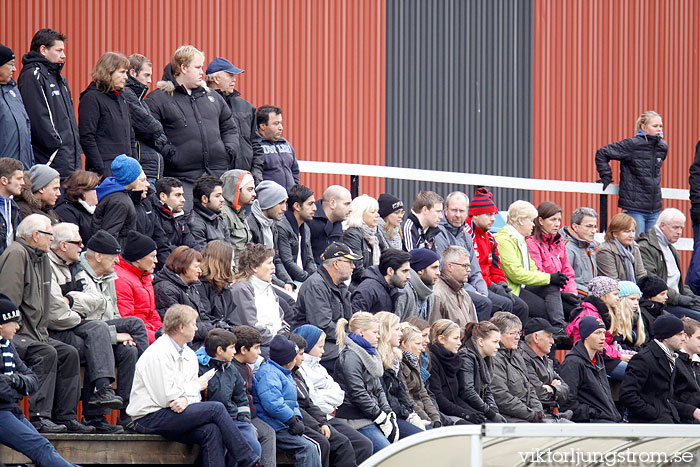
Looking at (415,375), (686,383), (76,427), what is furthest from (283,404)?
(686,383)

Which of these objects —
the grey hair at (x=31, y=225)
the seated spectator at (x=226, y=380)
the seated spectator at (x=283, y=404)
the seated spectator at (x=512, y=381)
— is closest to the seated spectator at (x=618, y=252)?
the seated spectator at (x=512, y=381)

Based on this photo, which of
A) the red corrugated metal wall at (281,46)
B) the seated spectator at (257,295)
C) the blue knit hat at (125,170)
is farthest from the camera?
the red corrugated metal wall at (281,46)

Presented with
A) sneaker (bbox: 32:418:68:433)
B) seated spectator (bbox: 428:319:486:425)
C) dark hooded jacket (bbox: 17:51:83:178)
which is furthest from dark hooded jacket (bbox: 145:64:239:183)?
sneaker (bbox: 32:418:68:433)

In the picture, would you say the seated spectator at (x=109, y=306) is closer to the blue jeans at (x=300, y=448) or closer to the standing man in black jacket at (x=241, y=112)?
the blue jeans at (x=300, y=448)

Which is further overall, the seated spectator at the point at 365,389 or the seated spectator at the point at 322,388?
the seated spectator at the point at 365,389

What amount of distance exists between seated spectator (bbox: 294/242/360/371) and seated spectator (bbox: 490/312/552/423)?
5.32 feet

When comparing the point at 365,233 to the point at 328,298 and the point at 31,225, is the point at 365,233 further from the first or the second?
the point at 31,225

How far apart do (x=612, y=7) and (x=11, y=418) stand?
42.6ft

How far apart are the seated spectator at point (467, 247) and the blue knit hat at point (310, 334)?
3.01m

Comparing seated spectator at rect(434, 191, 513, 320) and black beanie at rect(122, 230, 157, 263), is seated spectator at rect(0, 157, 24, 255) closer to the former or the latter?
black beanie at rect(122, 230, 157, 263)

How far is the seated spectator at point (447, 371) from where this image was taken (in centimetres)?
1106

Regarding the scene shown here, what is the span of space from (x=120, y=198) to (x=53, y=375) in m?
2.15

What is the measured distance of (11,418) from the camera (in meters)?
8.06

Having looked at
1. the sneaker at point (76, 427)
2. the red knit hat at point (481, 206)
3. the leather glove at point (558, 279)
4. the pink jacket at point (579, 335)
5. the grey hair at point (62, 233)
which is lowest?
the pink jacket at point (579, 335)
